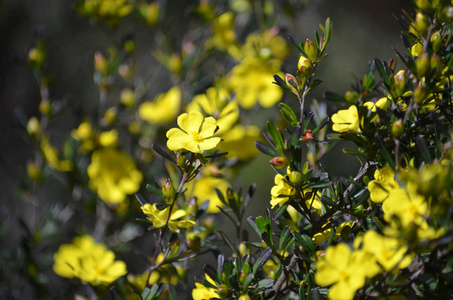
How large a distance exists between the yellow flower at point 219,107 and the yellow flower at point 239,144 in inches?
4.1

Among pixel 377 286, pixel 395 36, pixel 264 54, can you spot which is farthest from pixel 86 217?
pixel 395 36

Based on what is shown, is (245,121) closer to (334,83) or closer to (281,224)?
(281,224)

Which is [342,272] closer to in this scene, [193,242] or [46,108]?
[193,242]

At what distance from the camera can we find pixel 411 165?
77 centimetres

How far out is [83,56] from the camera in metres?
3.29

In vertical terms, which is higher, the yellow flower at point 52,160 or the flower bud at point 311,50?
the flower bud at point 311,50

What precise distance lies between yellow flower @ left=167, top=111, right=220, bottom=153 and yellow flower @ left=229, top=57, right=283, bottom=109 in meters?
0.88

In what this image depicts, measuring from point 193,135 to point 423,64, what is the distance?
0.50m

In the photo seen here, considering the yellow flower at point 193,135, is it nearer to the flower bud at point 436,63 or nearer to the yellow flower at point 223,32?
the flower bud at point 436,63

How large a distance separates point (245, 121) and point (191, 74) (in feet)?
1.12

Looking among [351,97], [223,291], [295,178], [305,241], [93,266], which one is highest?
[351,97]

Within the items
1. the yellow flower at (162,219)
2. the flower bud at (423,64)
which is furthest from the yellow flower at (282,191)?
the flower bud at (423,64)

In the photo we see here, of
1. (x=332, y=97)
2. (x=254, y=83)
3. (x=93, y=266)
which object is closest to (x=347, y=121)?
(x=332, y=97)

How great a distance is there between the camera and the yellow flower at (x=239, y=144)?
1.73m
